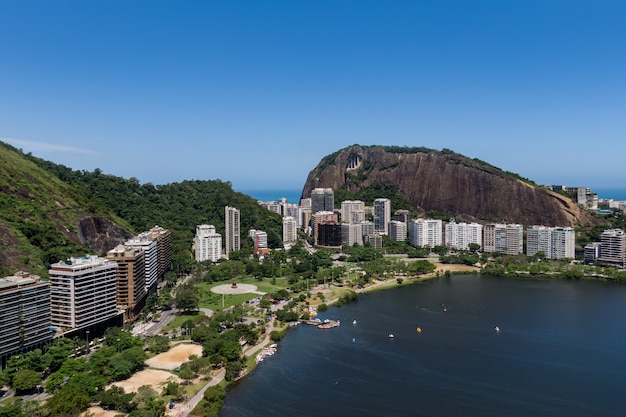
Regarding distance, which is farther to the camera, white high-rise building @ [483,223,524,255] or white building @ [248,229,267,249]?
white high-rise building @ [483,223,524,255]

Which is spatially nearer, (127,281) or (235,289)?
(127,281)

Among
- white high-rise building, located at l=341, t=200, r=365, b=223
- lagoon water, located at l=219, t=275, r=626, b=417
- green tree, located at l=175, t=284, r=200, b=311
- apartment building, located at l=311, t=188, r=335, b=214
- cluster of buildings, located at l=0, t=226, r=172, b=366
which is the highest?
apartment building, located at l=311, t=188, r=335, b=214

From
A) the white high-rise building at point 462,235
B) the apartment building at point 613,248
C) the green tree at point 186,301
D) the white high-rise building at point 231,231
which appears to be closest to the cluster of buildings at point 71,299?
the green tree at point 186,301

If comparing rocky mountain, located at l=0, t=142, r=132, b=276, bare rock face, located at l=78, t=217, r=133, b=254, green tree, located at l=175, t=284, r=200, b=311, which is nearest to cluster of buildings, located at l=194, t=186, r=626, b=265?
bare rock face, located at l=78, t=217, r=133, b=254

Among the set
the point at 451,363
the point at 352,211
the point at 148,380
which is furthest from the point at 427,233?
the point at 148,380

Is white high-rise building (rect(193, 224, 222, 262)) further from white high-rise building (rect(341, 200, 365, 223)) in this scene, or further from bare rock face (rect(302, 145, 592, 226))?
bare rock face (rect(302, 145, 592, 226))

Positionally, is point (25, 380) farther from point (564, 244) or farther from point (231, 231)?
point (564, 244)

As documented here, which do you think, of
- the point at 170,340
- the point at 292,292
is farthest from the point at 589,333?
the point at 170,340
